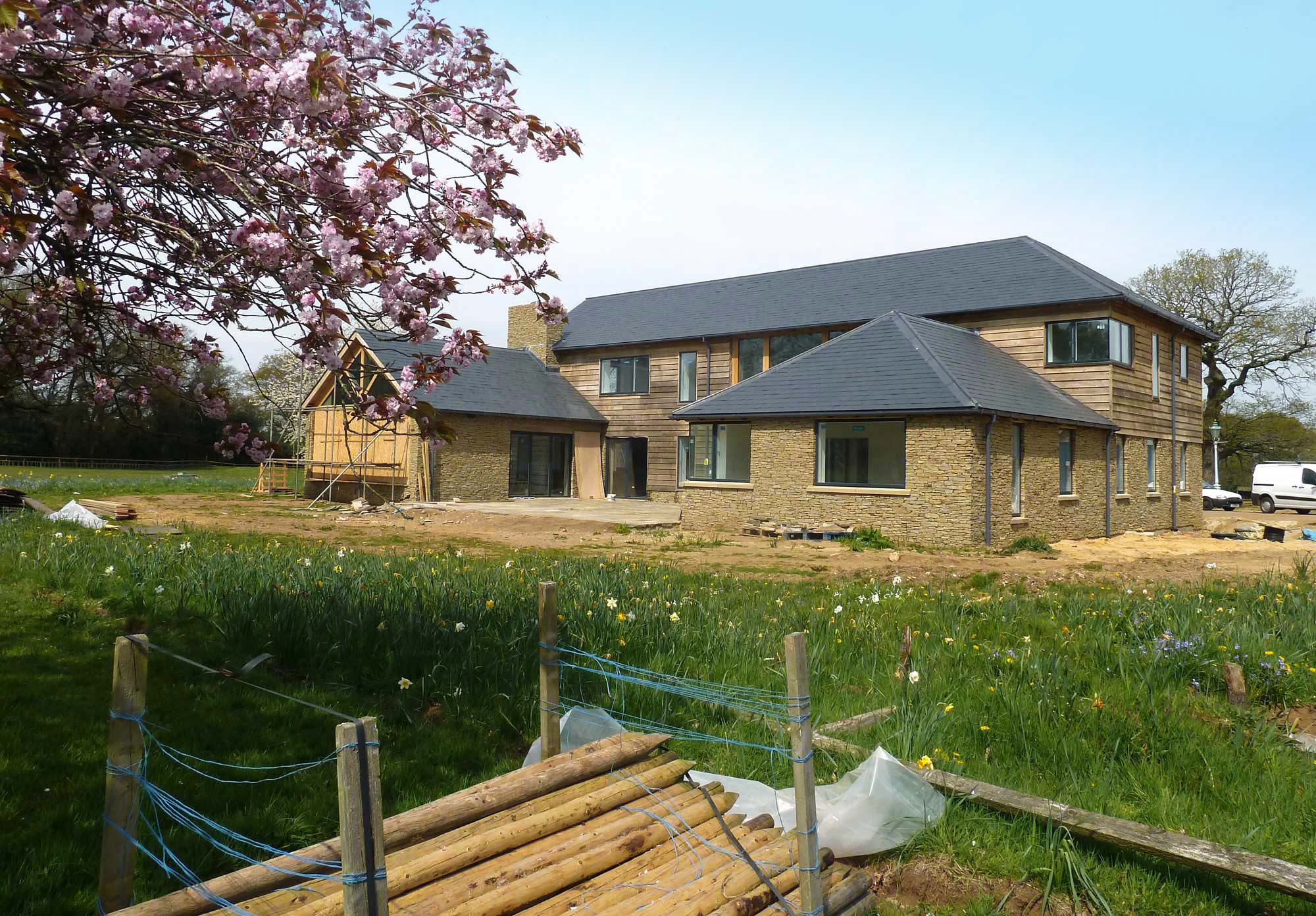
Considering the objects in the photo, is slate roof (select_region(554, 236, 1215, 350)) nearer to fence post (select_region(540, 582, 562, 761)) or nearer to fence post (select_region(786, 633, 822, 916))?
fence post (select_region(540, 582, 562, 761))

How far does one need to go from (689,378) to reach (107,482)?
22158mm

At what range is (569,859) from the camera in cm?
371

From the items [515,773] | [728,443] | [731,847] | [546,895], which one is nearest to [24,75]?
[515,773]

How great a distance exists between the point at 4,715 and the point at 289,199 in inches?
141

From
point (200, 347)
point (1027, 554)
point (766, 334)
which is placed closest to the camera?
point (200, 347)

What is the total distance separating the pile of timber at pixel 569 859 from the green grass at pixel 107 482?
71.4 feet

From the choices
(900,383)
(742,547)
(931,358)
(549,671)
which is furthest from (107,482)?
(549,671)

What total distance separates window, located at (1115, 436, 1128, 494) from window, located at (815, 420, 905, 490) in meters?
7.47

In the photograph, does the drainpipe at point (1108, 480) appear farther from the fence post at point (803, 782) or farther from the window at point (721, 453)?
the fence post at point (803, 782)

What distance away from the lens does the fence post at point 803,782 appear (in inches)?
139

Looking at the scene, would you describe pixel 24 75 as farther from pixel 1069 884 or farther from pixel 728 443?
pixel 728 443

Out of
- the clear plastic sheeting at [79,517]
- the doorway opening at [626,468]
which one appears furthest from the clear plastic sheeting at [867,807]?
the doorway opening at [626,468]

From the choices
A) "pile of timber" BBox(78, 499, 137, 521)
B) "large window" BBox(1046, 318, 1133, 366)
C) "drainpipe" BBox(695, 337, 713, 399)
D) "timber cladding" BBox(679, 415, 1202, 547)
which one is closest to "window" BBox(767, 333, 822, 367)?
"drainpipe" BBox(695, 337, 713, 399)

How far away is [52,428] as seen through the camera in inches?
1944
